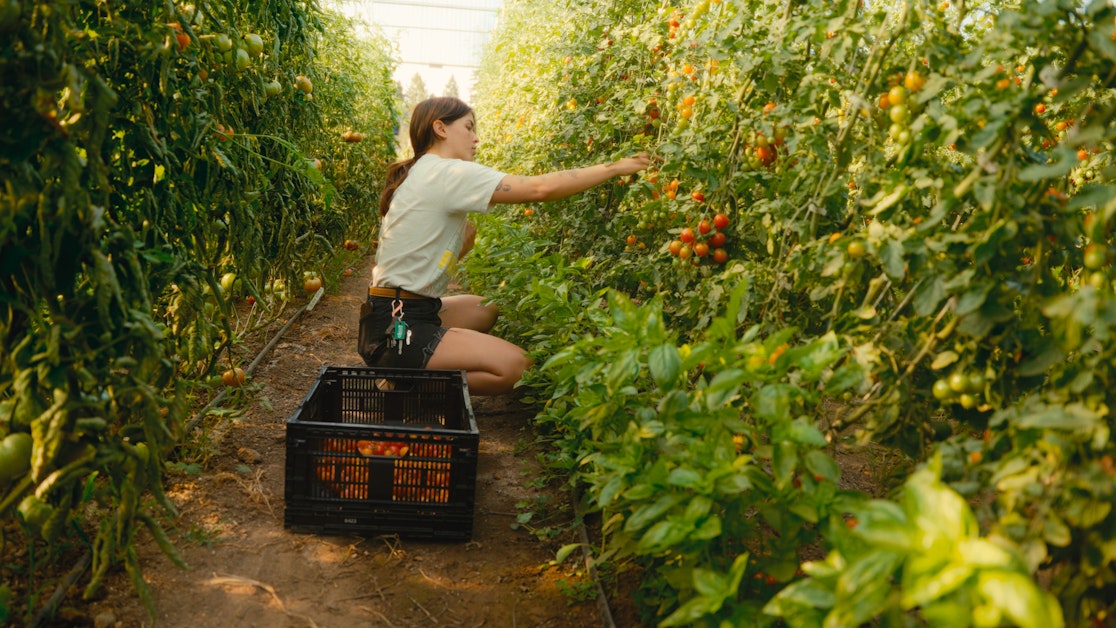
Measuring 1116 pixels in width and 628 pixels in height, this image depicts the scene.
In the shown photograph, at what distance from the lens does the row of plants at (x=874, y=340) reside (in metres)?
1.02

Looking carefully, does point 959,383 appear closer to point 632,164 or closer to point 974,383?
point 974,383

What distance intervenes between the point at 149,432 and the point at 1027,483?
137cm

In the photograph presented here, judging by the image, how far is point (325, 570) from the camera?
6.88 feet

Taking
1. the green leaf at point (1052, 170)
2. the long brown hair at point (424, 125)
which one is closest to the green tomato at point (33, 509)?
the green leaf at point (1052, 170)

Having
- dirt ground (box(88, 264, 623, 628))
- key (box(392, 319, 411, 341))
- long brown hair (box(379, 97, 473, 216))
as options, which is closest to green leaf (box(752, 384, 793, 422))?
dirt ground (box(88, 264, 623, 628))

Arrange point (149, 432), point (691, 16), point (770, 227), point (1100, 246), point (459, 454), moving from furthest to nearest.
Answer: point (691, 16)
point (459, 454)
point (770, 227)
point (149, 432)
point (1100, 246)

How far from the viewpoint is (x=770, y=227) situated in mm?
1967

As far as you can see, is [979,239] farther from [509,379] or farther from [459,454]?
[509,379]

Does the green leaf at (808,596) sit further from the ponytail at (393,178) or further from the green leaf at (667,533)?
the ponytail at (393,178)

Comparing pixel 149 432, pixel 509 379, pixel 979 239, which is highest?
pixel 979 239

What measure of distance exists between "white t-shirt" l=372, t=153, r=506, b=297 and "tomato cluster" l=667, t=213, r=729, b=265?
83 centimetres

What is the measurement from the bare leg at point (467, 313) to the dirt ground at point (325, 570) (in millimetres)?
833

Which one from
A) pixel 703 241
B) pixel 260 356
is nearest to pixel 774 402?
pixel 703 241

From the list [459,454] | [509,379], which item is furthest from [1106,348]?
[509,379]
